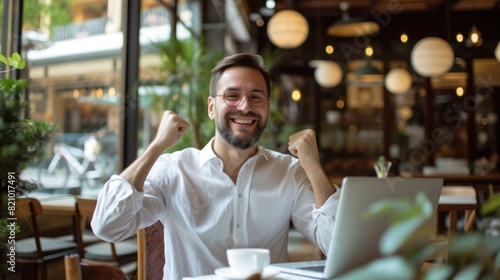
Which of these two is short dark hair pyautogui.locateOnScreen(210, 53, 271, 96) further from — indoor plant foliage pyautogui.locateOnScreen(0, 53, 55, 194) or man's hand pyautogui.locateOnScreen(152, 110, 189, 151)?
indoor plant foliage pyautogui.locateOnScreen(0, 53, 55, 194)

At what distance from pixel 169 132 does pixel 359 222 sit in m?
0.89

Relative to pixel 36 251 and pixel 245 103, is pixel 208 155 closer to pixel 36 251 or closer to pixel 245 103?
pixel 245 103

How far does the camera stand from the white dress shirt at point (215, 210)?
1.88 metres

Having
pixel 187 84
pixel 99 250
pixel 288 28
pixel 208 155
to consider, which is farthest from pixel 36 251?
pixel 288 28

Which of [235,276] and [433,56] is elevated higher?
[433,56]

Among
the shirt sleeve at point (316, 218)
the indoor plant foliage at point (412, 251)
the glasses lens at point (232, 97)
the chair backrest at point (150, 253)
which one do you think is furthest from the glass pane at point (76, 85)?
the indoor plant foliage at point (412, 251)

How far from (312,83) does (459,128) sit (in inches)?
125

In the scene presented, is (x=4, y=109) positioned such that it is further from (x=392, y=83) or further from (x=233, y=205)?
(x=392, y=83)

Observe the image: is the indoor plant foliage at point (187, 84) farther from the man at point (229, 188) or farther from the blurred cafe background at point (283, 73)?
the man at point (229, 188)

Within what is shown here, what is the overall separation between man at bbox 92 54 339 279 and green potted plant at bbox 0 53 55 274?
26 cm

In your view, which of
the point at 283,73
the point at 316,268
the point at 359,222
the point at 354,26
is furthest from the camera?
the point at 283,73

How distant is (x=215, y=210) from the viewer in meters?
1.93

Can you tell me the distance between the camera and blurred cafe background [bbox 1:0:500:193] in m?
4.28

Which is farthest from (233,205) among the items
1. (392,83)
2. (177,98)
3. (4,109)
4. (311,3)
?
(311,3)
